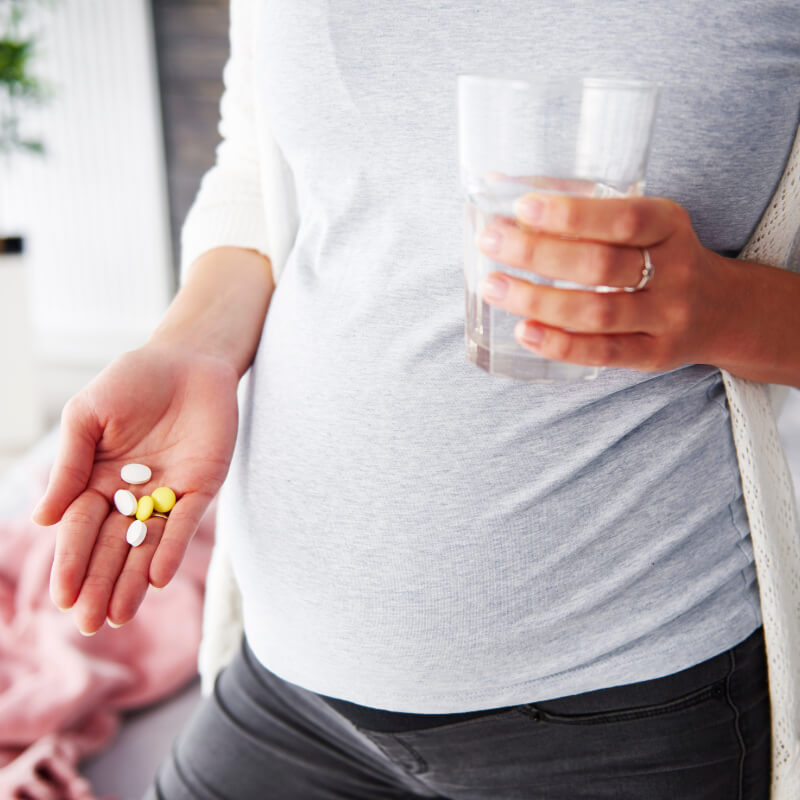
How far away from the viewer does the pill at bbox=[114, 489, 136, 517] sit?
0.58 m

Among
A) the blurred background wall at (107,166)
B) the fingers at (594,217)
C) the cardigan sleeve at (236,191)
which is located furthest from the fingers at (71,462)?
the blurred background wall at (107,166)

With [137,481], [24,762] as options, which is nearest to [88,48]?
[24,762]

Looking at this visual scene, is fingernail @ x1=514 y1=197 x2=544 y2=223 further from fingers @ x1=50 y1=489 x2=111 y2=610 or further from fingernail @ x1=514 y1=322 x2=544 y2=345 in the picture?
fingers @ x1=50 y1=489 x2=111 y2=610

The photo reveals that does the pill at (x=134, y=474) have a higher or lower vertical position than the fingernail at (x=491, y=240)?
lower

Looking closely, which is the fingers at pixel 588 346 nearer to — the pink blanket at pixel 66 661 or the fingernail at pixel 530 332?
the fingernail at pixel 530 332

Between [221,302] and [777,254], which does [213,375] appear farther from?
[777,254]

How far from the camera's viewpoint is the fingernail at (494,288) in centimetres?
42

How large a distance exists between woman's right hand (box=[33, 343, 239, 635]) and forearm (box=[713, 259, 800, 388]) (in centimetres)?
38

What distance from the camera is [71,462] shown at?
0.58 m

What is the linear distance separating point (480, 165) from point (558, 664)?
1.22 ft

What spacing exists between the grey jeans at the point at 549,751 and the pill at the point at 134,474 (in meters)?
0.24

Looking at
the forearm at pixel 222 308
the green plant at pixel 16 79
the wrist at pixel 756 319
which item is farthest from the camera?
the green plant at pixel 16 79

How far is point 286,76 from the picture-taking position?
67 cm

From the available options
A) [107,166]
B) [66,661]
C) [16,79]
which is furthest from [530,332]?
[107,166]
